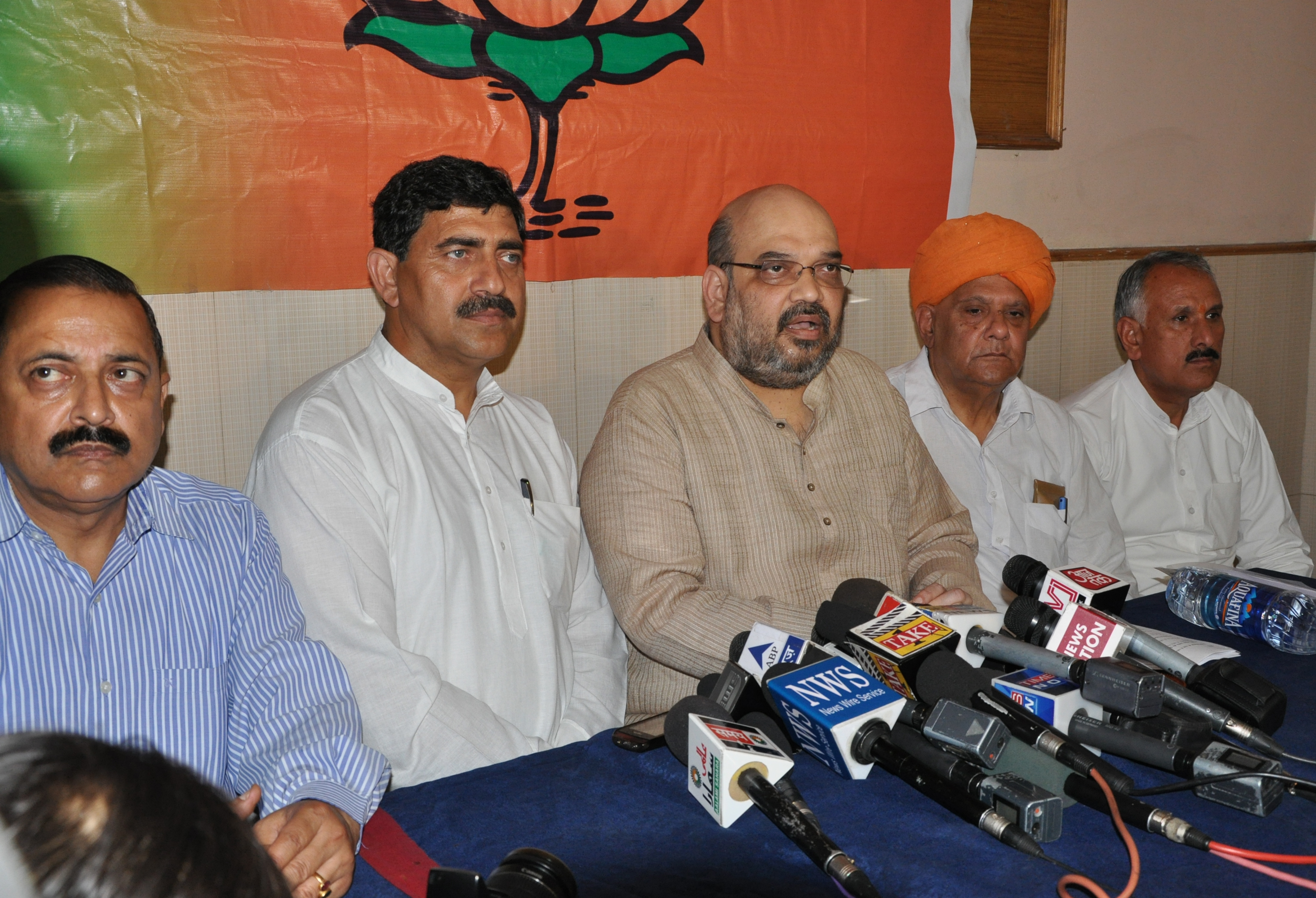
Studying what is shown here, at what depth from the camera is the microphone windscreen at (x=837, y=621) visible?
169cm

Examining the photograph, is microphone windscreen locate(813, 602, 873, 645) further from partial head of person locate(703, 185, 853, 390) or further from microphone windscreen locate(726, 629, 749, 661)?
partial head of person locate(703, 185, 853, 390)

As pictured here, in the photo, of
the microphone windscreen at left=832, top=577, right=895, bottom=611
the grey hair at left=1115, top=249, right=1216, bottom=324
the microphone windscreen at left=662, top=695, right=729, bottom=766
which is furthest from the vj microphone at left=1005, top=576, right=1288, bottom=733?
the grey hair at left=1115, top=249, right=1216, bottom=324

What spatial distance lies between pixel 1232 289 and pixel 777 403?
303 cm

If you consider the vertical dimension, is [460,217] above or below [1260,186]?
below

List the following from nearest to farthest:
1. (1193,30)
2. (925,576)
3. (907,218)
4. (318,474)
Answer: (318,474) < (925,576) < (907,218) < (1193,30)

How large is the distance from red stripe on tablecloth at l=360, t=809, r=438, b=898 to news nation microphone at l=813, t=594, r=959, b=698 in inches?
27.9

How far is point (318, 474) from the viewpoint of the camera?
2104 mm

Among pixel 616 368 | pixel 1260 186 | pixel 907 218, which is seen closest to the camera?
pixel 616 368

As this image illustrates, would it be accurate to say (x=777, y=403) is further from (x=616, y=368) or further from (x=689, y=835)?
(x=689, y=835)

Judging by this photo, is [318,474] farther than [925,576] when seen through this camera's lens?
No

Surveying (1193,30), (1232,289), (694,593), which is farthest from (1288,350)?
(694,593)

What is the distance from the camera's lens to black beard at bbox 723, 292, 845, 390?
262cm

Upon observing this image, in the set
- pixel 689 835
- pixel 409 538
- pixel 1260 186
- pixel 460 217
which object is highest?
pixel 1260 186

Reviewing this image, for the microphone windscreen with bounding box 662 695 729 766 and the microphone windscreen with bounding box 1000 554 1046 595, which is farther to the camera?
the microphone windscreen with bounding box 1000 554 1046 595
